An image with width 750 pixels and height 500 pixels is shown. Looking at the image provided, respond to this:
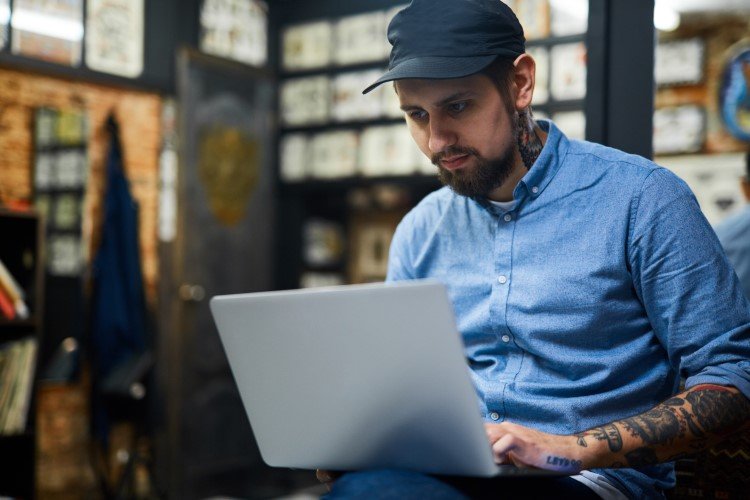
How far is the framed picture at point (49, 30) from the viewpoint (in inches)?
161

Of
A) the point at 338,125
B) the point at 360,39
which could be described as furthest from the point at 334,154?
the point at 360,39

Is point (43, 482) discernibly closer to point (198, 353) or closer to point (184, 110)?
point (198, 353)

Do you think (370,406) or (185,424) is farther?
(185,424)

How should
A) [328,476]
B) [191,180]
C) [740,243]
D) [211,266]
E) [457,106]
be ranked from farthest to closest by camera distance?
[211,266] < [191,180] < [740,243] < [457,106] < [328,476]

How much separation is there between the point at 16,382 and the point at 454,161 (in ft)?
8.41

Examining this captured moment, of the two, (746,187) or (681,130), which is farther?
(681,130)

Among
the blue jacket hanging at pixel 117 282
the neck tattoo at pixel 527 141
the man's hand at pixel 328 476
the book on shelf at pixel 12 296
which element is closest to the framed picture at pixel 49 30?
Result: the blue jacket hanging at pixel 117 282

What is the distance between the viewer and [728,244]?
287cm

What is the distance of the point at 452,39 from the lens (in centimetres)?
148

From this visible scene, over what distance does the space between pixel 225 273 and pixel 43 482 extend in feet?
5.03

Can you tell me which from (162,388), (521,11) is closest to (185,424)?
(162,388)

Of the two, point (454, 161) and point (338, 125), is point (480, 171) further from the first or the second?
point (338, 125)

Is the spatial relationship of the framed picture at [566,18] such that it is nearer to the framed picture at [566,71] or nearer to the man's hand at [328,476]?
the framed picture at [566,71]

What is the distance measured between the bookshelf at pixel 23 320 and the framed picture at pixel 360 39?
237cm
